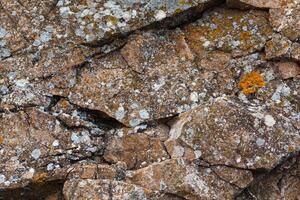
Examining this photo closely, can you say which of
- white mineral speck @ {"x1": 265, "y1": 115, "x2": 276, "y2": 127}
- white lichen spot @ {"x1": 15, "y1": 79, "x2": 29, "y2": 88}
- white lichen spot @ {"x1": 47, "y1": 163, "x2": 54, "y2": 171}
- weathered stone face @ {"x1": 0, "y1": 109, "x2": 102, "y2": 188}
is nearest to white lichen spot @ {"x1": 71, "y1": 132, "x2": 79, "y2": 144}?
weathered stone face @ {"x1": 0, "y1": 109, "x2": 102, "y2": 188}

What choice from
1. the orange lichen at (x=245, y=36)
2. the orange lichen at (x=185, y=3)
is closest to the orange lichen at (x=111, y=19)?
the orange lichen at (x=185, y=3)

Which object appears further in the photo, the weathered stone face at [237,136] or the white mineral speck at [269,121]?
the white mineral speck at [269,121]

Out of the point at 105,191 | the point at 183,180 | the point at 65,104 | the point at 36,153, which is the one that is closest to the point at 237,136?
the point at 183,180

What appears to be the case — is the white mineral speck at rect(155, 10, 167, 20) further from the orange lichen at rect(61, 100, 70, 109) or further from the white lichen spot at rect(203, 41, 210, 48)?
the orange lichen at rect(61, 100, 70, 109)

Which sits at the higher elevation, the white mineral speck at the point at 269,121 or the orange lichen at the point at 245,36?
the orange lichen at the point at 245,36

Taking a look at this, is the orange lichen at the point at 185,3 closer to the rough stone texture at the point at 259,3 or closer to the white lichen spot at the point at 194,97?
the rough stone texture at the point at 259,3

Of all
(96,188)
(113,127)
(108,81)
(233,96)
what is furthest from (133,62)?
(96,188)

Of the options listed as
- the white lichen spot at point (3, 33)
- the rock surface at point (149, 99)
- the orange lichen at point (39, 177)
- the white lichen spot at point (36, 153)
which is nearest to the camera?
the rock surface at point (149, 99)
